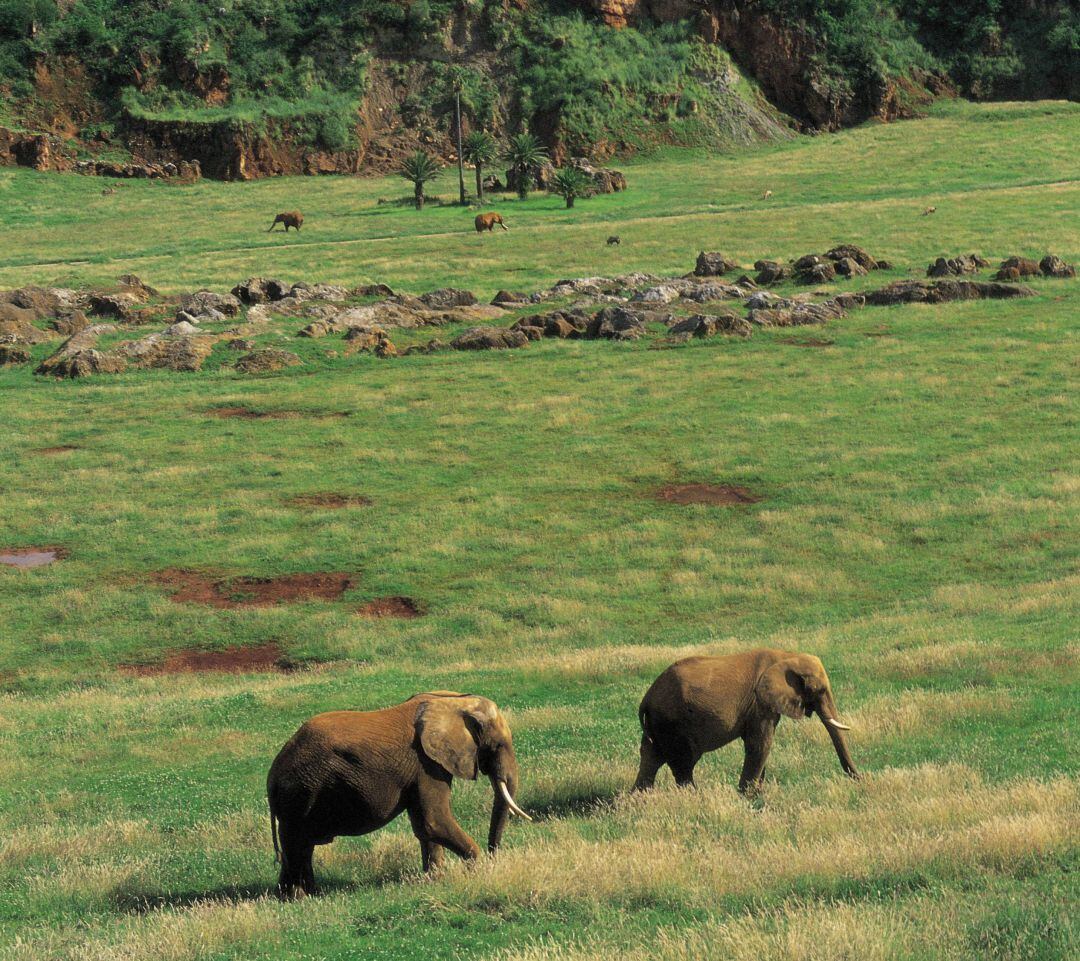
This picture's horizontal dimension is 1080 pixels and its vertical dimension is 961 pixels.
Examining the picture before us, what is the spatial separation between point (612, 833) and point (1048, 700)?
714 cm

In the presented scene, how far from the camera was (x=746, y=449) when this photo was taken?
35094 millimetres

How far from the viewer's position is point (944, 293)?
53.7 metres

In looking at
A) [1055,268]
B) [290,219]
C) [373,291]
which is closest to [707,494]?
[373,291]

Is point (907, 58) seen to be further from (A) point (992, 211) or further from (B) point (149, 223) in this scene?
(B) point (149, 223)

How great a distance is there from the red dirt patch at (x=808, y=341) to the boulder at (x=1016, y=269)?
A: 12.9 m

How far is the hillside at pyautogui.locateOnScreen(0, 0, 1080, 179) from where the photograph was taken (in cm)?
11281

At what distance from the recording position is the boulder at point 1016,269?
56344 millimetres

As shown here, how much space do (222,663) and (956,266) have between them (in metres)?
44.6

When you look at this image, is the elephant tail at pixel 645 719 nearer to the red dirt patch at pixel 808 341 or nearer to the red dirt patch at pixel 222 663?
the red dirt patch at pixel 222 663

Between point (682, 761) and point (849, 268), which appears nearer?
point (682, 761)

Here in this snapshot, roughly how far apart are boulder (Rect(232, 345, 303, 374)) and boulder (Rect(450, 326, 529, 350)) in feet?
20.7

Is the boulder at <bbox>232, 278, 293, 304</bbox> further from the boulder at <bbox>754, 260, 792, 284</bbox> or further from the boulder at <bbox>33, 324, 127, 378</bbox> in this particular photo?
the boulder at <bbox>754, 260, 792, 284</bbox>

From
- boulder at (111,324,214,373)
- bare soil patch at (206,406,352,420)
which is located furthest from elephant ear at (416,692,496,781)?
boulder at (111,324,214,373)

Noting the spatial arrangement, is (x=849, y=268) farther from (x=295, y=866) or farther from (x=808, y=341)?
(x=295, y=866)
